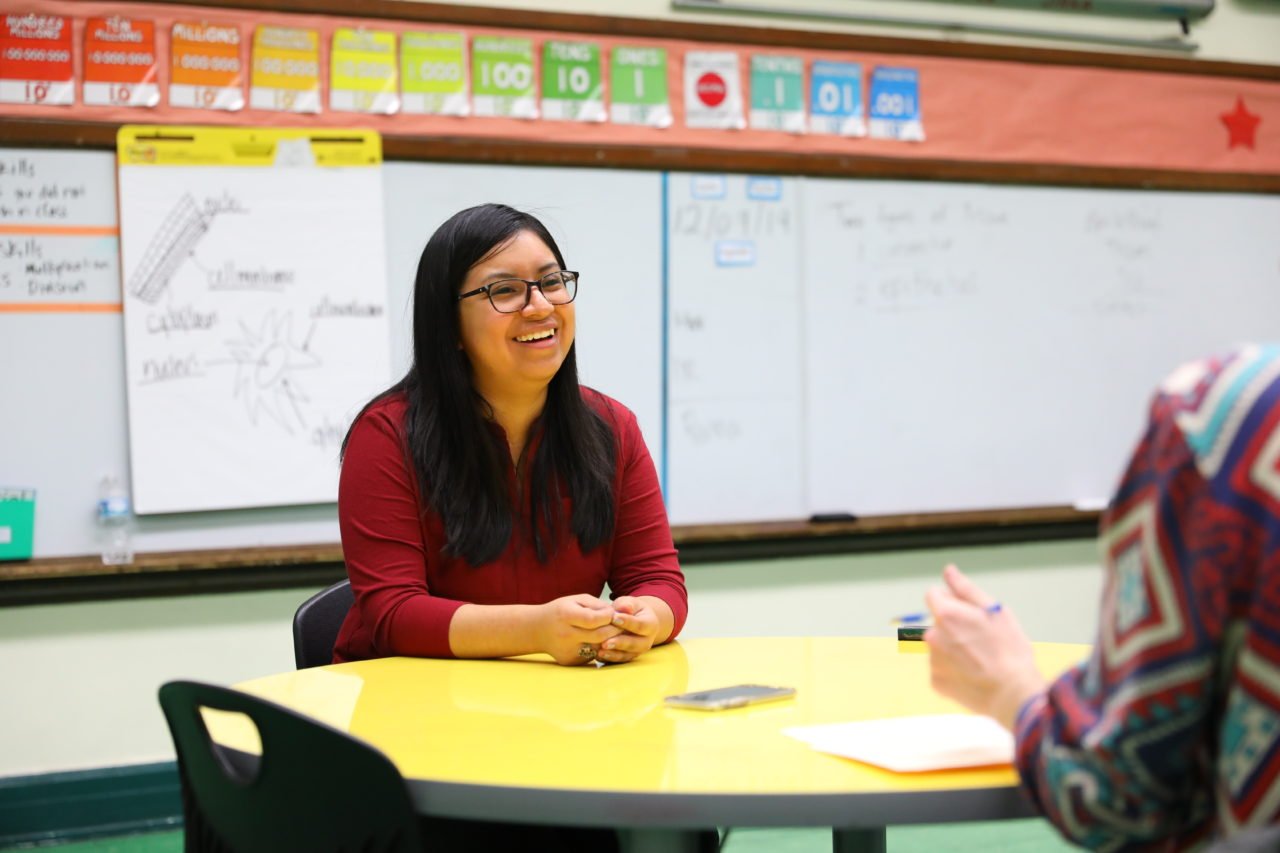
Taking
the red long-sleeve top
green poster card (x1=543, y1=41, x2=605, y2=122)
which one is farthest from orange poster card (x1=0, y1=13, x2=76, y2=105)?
the red long-sleeve top

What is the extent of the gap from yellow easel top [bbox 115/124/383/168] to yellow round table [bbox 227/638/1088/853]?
6.06 feet

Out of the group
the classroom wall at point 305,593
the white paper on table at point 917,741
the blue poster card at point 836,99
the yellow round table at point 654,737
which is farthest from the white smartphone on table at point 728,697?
the blue poster card at point 836,99

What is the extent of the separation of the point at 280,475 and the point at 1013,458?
223 cm

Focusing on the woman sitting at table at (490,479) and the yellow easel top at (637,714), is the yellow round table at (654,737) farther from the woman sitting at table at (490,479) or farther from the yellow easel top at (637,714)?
the woman sitting at table at (490,479)

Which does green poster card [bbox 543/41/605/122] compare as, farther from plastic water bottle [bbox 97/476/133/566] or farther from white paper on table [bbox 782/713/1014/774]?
white paper on table [bbox 782/713/1014/774]

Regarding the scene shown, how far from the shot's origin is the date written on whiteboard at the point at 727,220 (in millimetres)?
3719

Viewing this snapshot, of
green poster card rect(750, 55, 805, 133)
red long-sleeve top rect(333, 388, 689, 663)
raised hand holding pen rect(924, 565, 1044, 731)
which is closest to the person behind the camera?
raised hand holding pen rect(924, 565, 1044, 731)

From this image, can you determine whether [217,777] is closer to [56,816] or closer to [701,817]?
[701,817]

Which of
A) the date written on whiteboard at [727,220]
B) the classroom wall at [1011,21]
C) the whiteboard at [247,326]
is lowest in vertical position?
the whiteboard at [247,326]

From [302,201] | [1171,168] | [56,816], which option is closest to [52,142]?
[302,201]

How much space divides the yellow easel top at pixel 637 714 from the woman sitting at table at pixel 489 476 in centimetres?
12

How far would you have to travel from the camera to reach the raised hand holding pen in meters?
1.09

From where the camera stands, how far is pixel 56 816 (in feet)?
10.6

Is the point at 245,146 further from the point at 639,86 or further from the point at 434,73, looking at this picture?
the point at 639,86
